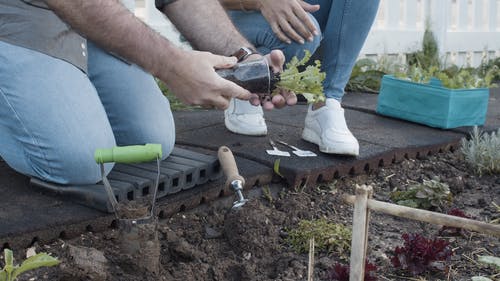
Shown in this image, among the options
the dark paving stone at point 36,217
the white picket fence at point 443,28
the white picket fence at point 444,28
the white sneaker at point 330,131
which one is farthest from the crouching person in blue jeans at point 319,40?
the white picket fence at point 444,28

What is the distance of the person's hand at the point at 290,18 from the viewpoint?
285 centimetres

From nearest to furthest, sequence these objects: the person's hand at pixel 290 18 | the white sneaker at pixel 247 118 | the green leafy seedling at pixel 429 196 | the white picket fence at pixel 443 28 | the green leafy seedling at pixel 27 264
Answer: the green leafy seedling at pixel 27 264
the green leafy seedling at pixel 429 196
the person's hand at pixel 290 18
the white sneaker at pixel 247 118
the white picket fence at pixel 443 28

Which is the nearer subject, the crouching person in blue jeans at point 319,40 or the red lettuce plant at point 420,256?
the red lettuce plant at point 420,256

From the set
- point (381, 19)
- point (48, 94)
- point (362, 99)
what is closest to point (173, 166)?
point (48, 94)

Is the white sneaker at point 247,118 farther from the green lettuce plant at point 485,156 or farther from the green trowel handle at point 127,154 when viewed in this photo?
the green trowel handle at point 127,154

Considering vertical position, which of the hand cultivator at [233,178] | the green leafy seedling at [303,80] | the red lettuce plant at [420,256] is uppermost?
the green leafy seedling at [303,80]

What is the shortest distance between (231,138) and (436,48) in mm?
3895

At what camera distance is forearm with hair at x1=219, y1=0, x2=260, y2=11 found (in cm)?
306

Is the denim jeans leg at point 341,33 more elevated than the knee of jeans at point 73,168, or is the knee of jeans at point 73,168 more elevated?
the denim jeans leg at point 341,33

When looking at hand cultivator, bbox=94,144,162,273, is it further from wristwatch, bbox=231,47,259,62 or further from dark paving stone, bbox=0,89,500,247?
wristwatch, bbox=231,47,259,62

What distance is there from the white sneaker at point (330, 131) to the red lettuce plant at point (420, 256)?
890 mm

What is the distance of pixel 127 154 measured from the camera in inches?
75.5

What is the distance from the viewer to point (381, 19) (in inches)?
251

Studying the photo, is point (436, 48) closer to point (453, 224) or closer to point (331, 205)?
point (331, 205)
